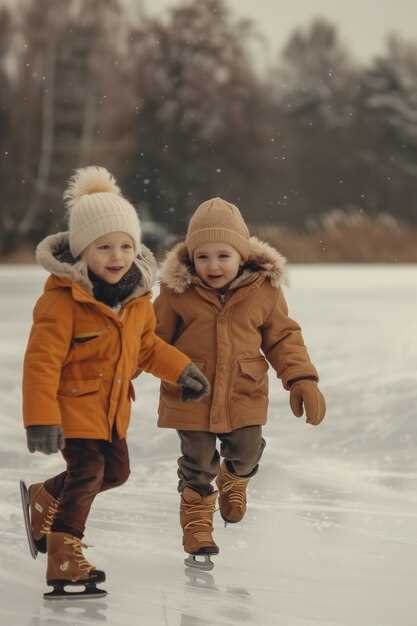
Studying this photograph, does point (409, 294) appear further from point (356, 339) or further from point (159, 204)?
point (159, 204)

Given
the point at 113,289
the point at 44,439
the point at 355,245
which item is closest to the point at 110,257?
the point at 113,289

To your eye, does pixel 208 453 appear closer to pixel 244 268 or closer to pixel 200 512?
pixel 200 512

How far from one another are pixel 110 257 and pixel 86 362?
0.28m

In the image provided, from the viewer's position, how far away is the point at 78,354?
9.64ft

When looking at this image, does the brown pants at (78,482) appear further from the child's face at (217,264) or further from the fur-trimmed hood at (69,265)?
the child's face at (217,264)

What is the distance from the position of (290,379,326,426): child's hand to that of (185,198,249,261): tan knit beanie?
41cm

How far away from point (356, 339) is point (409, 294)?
407cm

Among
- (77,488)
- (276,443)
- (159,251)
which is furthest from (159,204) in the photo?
(77,488)

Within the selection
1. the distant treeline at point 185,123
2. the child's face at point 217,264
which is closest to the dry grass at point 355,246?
the distant treeline at point 185,123

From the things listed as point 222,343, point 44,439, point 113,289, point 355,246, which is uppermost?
point 355,246

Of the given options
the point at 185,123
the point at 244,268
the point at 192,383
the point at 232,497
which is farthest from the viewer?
the point at 185,123

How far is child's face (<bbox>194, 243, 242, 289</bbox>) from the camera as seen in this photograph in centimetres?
336

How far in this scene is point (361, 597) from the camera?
2.88 meters

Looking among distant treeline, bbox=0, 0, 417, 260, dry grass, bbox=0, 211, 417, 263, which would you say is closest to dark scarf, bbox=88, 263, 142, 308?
dry grass, bbox=0, 211, 417, 263
